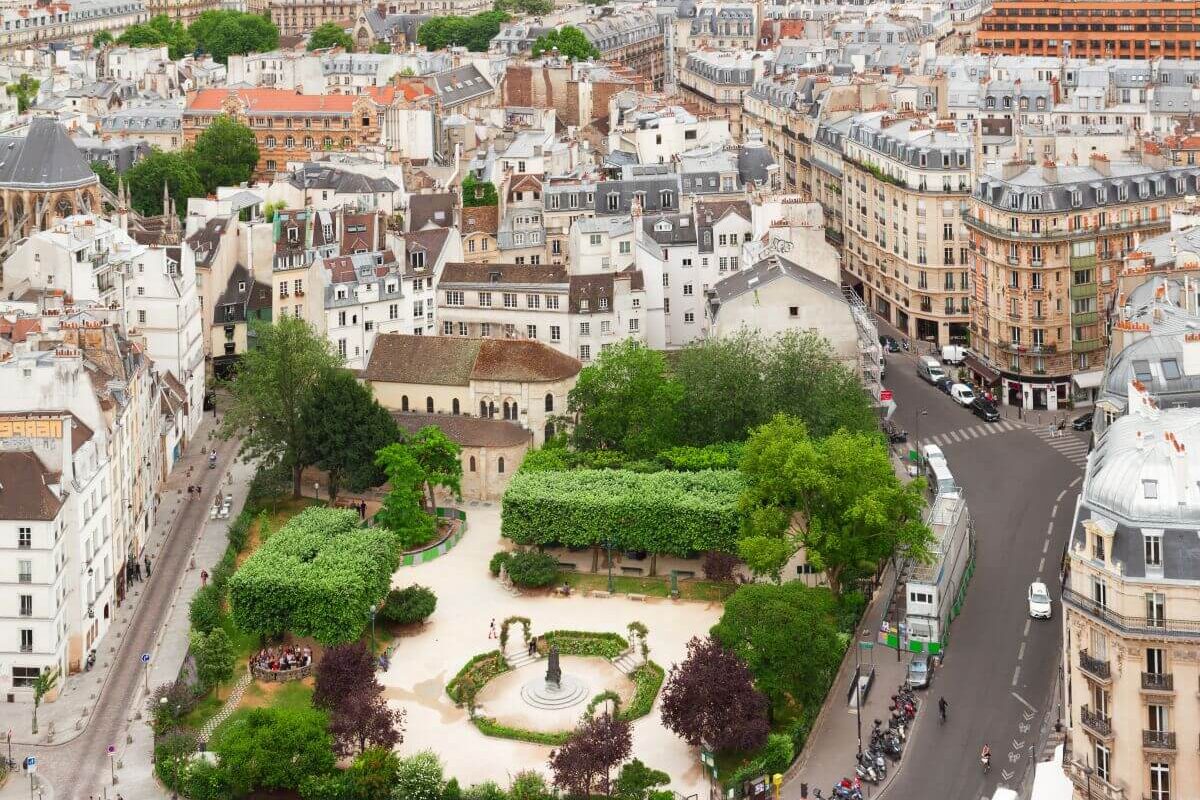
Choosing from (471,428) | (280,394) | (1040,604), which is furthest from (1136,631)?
(280,394)

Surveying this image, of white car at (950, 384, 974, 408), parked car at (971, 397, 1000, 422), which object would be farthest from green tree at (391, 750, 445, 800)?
white car at (950, 384, 974, 408)

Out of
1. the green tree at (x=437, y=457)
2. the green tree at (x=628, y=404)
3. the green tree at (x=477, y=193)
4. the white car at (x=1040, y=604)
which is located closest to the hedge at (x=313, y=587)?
the green tree at (x=437, y=457)

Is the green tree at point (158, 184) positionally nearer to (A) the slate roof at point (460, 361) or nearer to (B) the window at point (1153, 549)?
(A) the slate roof at point (460, 361)

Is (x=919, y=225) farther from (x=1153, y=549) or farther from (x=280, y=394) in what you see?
(x=1153, y=549)

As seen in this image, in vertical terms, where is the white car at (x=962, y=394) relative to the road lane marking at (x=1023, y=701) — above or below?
above

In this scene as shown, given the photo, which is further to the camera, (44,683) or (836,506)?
(836,506)

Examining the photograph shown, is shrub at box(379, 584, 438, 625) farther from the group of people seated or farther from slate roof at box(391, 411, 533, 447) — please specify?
slate roof at box(391, 411, 533, 447)
